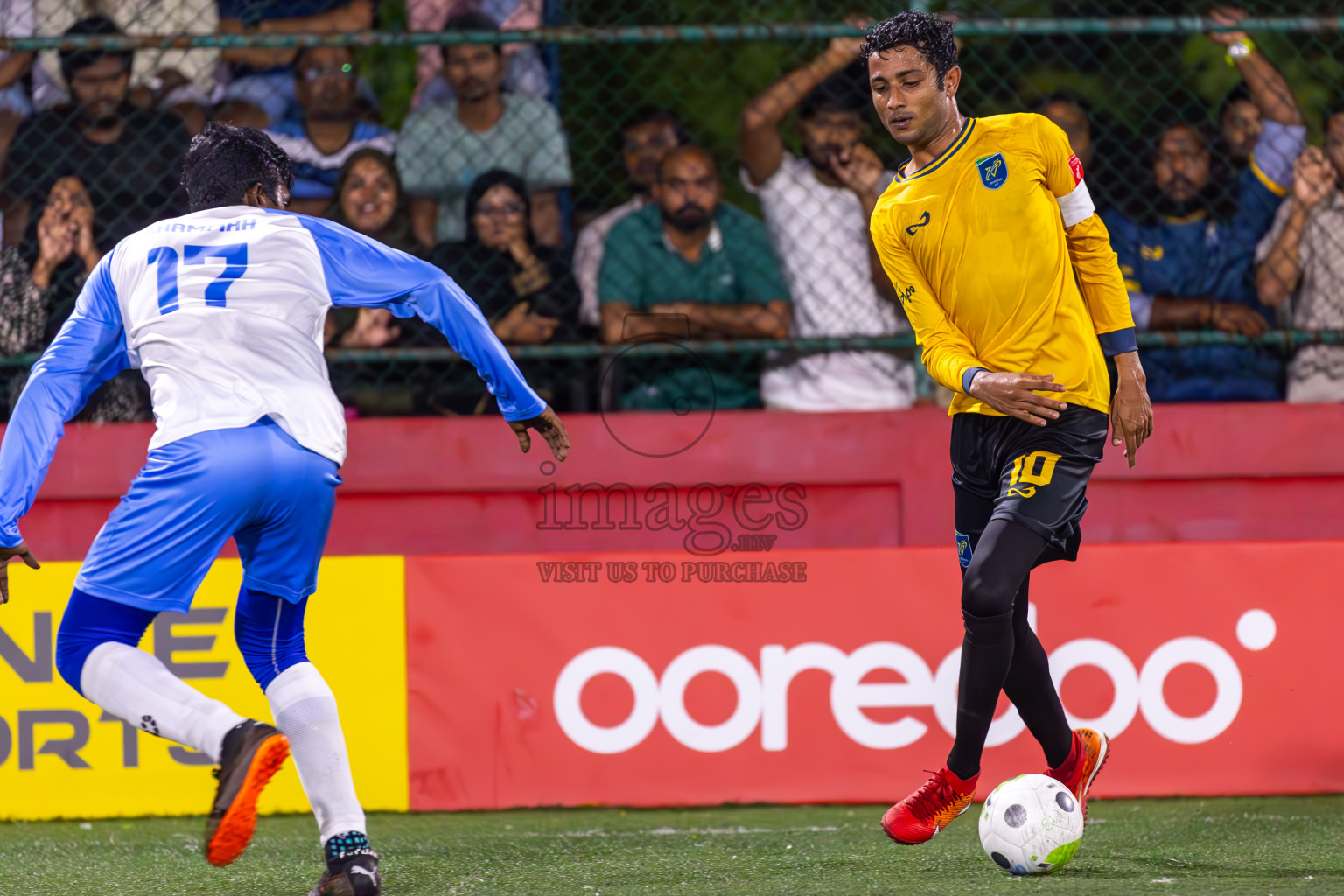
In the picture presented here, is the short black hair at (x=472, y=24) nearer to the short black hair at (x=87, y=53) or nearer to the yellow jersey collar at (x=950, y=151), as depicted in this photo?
the short black hair at (x=87, y=53)

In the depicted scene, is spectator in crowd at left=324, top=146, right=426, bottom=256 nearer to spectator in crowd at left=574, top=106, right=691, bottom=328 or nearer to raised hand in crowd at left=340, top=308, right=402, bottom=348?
raised hand in crowd at left=340, top=308, right=402, bottom=348

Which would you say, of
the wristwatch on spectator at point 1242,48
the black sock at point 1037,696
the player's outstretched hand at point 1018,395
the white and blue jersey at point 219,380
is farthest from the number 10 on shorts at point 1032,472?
the wristwatch on spectator at point 1242,48

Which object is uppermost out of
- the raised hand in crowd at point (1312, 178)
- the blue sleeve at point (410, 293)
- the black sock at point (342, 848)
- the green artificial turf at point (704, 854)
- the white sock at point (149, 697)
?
the raised hand in crowd at point (1312, 178)

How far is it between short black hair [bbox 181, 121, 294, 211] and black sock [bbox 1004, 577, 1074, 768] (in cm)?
214

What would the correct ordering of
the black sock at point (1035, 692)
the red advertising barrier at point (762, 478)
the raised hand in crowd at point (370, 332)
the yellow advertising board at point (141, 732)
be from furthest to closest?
the raised hand in crowd at point (370, 332) → the red advertising barrier at point (762, 478) → the yellow advertising board at point (141, 732) → the black sock at point (1035, 692)

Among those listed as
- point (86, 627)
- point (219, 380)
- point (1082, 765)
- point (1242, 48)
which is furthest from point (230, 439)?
point (1242, 48)

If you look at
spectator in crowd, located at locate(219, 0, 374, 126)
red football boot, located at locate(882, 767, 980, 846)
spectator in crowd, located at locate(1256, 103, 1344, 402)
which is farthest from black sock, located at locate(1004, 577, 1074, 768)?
spectator in crowd, located at locate(219, 0, 374, 126)

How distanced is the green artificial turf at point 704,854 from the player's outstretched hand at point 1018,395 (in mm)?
1107

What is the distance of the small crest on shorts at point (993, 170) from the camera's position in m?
3.50

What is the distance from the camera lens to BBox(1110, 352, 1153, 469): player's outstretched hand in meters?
3.55

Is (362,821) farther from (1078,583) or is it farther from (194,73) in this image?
(194,73)

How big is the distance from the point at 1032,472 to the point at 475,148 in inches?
122

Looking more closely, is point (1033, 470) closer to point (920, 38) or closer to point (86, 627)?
point (920, 38)

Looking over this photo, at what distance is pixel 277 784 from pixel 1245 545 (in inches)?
134
